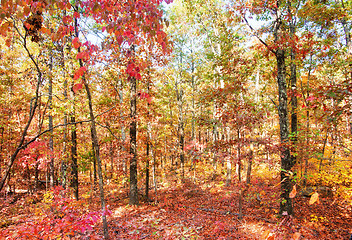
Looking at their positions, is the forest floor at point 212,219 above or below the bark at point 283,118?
below

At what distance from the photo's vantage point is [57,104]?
8.57 meters

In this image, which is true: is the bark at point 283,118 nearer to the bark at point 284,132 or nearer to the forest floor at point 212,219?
the bark at point 284,132

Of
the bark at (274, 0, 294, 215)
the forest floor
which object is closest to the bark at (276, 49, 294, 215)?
the bark at (274, 0, 294, 215)

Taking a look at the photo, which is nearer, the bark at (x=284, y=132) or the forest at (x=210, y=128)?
the forest at (x=210, y=128)

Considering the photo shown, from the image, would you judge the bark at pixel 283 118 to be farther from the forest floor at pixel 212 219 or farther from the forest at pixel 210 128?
the forest floor at pixel 212 219

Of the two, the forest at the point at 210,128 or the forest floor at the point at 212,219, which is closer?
the forest at the point at 210,128

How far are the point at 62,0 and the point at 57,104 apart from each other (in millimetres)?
7786

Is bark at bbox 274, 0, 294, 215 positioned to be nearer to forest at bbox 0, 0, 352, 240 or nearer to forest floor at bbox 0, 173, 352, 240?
forest at bbox 0, 0, 352, 240

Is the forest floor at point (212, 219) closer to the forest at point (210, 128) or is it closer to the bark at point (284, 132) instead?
the forest at point (210, 128)

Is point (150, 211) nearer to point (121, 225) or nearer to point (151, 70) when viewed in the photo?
point (121, 225)

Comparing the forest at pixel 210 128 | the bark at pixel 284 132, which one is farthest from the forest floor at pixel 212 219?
the bark at pixel 284 132

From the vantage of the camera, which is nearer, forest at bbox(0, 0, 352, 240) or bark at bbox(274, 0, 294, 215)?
forest at bbox(0, 0, 352, 240)

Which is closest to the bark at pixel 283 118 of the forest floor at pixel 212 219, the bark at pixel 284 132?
the bark at pixel 284 132

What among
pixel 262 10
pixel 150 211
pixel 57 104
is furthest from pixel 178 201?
pixel 262 10
